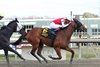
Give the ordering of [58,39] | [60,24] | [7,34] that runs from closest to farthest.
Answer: [7,34]
[58,39]
[60,24]

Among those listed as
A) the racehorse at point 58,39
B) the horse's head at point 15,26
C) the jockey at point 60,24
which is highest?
the horse's head at point 15,26

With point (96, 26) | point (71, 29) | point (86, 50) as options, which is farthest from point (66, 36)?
point (96, 26)

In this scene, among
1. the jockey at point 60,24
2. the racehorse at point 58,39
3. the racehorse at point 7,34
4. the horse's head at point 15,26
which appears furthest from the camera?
the jockey at point 60,24

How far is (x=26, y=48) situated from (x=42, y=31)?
2239 millimetres

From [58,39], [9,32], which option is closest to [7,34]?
[9,32]

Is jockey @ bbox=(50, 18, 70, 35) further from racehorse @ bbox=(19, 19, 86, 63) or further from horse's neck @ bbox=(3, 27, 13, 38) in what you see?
horse's neck @ bbox=(3, 27, 13, 38)

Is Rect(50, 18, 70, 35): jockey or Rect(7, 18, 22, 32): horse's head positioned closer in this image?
Rect(7, 18, 22, 32): horse's head

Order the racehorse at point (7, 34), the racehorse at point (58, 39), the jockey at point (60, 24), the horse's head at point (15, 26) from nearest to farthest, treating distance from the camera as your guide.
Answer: the racehorse at point (7, 34) < the horse's head at point (15, 26) < the racehorse at point (58, 39) < the jockey at point (60, 24)

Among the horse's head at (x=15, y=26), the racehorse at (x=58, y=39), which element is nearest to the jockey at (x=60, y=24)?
the racehorse at (x=58, y=39)

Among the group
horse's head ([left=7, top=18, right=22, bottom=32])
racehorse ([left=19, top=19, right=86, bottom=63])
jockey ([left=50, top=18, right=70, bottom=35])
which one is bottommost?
racehorse ([left=19, top=19, right=86, bottom=63])

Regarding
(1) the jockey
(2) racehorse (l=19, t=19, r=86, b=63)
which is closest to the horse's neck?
(2) racehorse (l=19, t=19, r=86, b=63)

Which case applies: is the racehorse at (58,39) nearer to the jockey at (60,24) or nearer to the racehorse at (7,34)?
the jockey at (60,24)

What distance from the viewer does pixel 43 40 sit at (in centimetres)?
1421

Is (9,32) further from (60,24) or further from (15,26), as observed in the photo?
(60,24)
